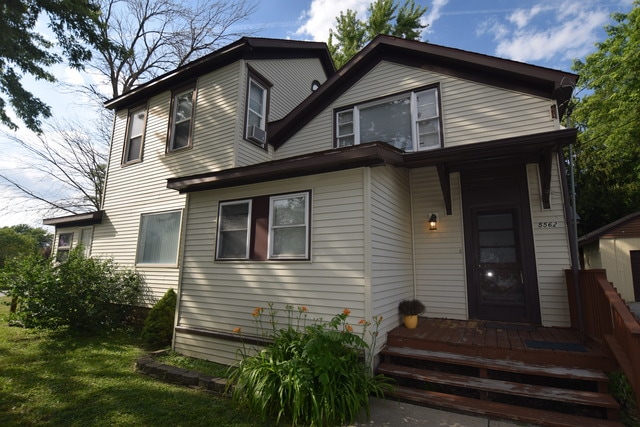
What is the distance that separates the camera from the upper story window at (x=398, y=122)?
22.4 feet

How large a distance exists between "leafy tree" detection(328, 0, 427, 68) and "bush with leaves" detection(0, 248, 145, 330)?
15.5 m

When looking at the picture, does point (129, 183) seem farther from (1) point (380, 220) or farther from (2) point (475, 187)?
(2) point (475, 187)

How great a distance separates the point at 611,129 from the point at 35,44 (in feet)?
79.8

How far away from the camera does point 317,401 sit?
3.35 m

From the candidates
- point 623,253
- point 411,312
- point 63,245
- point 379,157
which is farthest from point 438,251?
point 63,245

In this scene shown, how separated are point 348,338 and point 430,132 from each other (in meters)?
4.95

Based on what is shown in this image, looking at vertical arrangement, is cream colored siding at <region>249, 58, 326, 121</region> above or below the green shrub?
above

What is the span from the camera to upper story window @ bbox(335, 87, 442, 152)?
682cm

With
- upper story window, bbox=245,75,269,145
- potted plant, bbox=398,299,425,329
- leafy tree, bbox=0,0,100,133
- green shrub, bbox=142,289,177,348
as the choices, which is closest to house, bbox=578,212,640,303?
potted plant, bbox=398,299,425,329

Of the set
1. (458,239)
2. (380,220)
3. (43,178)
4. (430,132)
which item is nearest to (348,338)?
(380,220)

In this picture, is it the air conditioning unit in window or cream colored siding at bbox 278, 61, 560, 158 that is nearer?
cream colored siding at bbox 278, 61, 560, 158

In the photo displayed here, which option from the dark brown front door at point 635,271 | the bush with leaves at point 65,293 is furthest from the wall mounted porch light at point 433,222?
the dark brown front door at point 635,271

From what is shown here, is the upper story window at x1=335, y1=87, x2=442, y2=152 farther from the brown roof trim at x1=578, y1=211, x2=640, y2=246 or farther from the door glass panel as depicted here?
the brown roof trim at x1=578, y1=211, x2=640, y2=246

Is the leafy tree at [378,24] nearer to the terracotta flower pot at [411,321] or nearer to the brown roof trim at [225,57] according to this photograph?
the brown roof trim at [225,57]
